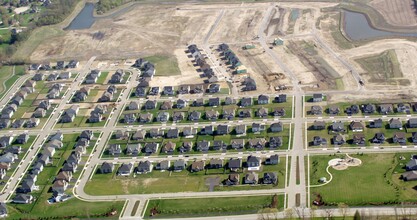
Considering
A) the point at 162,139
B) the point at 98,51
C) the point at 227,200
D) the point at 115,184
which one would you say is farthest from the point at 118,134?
the point at 98,51

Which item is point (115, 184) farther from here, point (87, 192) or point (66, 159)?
point (66, 159)

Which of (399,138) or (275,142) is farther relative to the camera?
(275,142)

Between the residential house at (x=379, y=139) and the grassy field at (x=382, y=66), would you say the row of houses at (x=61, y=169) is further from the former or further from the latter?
the grassy field at (x=382, y=66)

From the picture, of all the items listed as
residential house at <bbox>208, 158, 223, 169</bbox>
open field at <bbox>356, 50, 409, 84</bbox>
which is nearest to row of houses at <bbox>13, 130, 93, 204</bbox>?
residential house at <bbox>208, 158, 223, 169</bbox>

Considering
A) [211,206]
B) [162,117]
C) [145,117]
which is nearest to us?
[211,206]

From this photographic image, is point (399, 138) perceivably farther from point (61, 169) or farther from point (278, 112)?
point (61, 169)

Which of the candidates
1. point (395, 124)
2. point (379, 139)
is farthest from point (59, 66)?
point (395, 124)

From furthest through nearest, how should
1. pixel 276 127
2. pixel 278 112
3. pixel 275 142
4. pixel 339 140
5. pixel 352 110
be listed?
pixel 278 112, pixel 352 110, pixel 276 127, pixel 275 142, pixel 339 140
